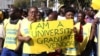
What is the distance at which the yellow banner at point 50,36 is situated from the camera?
9336mm

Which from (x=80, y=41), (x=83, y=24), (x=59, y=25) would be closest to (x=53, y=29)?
(x=59, y=25)

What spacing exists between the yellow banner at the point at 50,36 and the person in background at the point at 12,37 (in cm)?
106

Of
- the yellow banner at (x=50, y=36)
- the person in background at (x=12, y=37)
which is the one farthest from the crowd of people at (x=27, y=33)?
the yellow banner at (x=50, y=36)

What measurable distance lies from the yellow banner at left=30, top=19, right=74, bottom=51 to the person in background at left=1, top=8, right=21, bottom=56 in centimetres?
106

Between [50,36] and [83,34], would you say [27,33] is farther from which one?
[83,34]

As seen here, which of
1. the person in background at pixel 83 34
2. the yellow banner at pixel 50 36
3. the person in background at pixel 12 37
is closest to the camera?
the yellow banner at pixel 50 36

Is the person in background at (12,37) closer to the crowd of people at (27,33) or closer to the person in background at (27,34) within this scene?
the crowd of people at (27,33)

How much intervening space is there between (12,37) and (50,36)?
1393mm

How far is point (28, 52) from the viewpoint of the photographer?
943 cm

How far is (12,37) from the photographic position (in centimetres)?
1047

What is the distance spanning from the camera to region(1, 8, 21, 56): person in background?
10430 millimetres

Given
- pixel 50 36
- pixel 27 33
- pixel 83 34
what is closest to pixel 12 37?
pixel 27 33

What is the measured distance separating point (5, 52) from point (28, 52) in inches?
47.3

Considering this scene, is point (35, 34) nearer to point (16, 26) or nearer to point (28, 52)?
point (28, 52)
